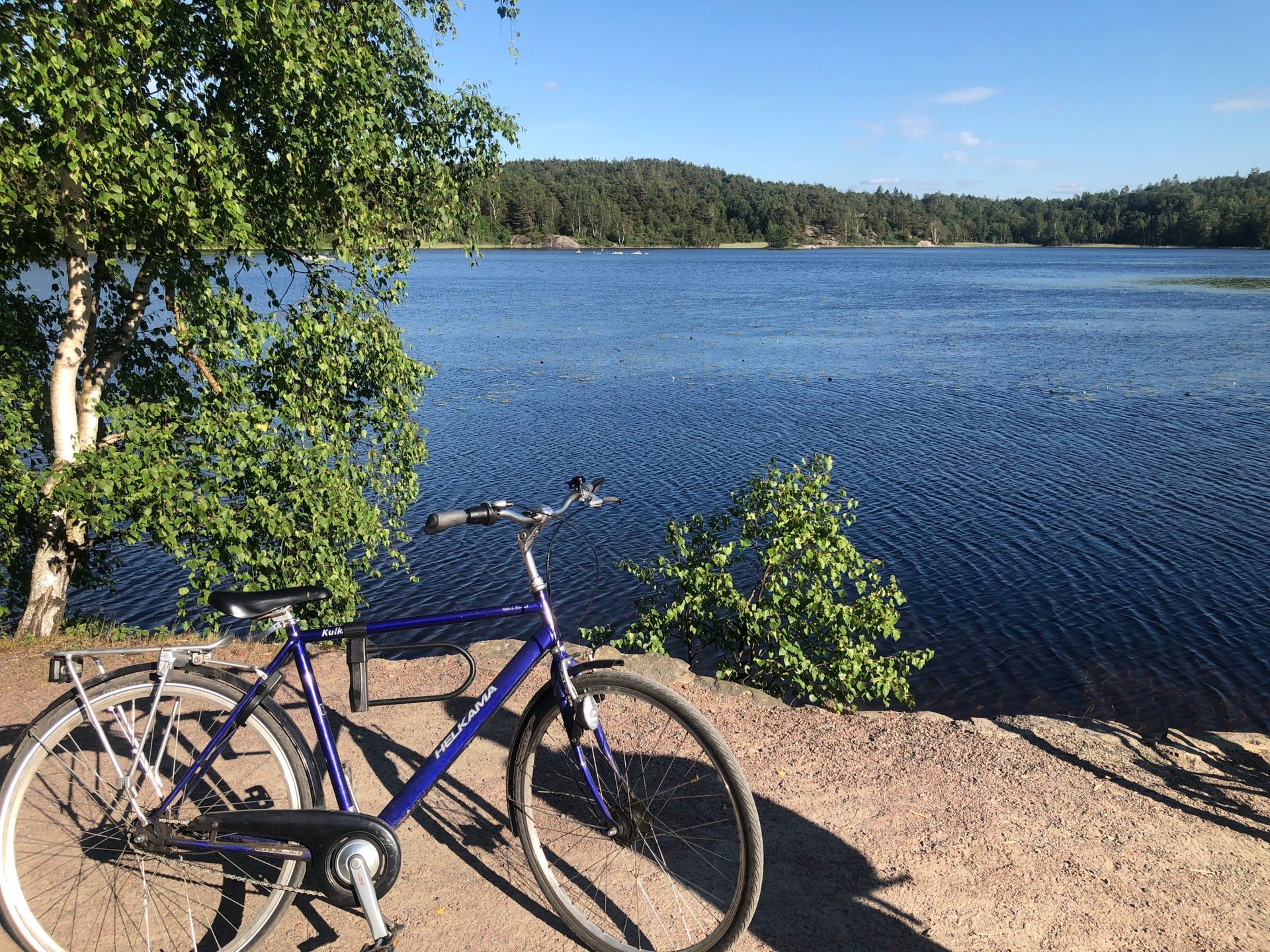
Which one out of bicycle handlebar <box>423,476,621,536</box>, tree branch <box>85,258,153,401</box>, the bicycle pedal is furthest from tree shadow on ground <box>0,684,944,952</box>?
tree branch <box>85,258,153,401</box>

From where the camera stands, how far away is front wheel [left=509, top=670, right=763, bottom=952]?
10.8 feet

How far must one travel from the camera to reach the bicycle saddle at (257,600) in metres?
3.29

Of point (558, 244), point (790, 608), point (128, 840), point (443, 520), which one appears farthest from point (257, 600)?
point (558, 244)

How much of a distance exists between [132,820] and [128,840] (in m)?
0.12

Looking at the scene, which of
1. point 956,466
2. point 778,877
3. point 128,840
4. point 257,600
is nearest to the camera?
point 257,600

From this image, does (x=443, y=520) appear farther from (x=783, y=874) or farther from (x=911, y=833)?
(x=911, y=833)

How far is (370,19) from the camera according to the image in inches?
360

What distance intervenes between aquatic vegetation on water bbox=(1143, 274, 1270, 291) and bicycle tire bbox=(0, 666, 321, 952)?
8528cm

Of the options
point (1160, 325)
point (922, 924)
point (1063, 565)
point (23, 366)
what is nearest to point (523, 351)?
point (1063, 565)

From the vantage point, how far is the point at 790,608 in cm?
863

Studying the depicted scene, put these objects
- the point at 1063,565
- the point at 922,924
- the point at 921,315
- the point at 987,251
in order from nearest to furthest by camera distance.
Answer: the point at 922,924 → the point at 1063,565 → the point at 921,315 → the point at 987,251

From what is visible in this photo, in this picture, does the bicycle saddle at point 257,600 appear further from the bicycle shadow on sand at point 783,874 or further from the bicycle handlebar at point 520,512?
the bicycle shadow on sand at point 783,874

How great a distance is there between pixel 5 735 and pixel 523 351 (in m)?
37.6

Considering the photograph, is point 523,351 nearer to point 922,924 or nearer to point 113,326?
point 113,326
